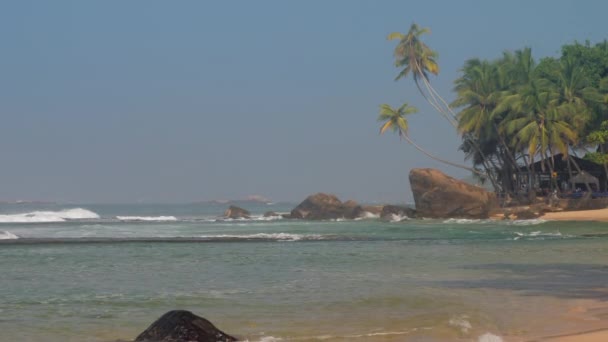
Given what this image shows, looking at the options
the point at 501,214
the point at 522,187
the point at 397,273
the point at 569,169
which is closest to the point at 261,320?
the point at 397,273

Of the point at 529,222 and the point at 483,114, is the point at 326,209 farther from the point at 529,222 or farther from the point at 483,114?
the point at 529,222

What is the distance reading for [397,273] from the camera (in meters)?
18.7

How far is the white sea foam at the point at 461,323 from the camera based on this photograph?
35.4ft

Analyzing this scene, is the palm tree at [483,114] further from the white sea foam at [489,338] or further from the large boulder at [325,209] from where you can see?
the white sea foam at [489,338]

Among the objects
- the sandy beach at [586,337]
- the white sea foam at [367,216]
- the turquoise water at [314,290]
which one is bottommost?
the sandy beach at [586,337]

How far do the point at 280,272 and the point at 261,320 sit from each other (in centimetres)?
751

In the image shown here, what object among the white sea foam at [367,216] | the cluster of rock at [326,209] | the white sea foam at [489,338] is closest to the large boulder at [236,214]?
the cluster of rock at [326,209]

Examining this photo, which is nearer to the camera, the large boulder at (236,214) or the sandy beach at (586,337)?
the sandy beach at (586,337)

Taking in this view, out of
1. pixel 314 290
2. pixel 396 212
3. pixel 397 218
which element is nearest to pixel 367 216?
pixel 396 212

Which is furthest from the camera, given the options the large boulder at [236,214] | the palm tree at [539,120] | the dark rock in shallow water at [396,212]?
the large boulder at [236,214]

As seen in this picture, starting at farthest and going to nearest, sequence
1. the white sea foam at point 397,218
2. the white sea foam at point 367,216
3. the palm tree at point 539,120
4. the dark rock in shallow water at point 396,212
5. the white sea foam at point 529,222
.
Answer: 1. the white sea foam at point 367,216
2. the dark rock in shallow water at point 396,212
3. the white sea foam at point 397,218
4. the palm tree at point 539,120
5. the white sea foam at point 529,222

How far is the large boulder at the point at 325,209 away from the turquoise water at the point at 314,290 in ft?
121

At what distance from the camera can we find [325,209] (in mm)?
65562

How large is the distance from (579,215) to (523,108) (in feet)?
35.2
